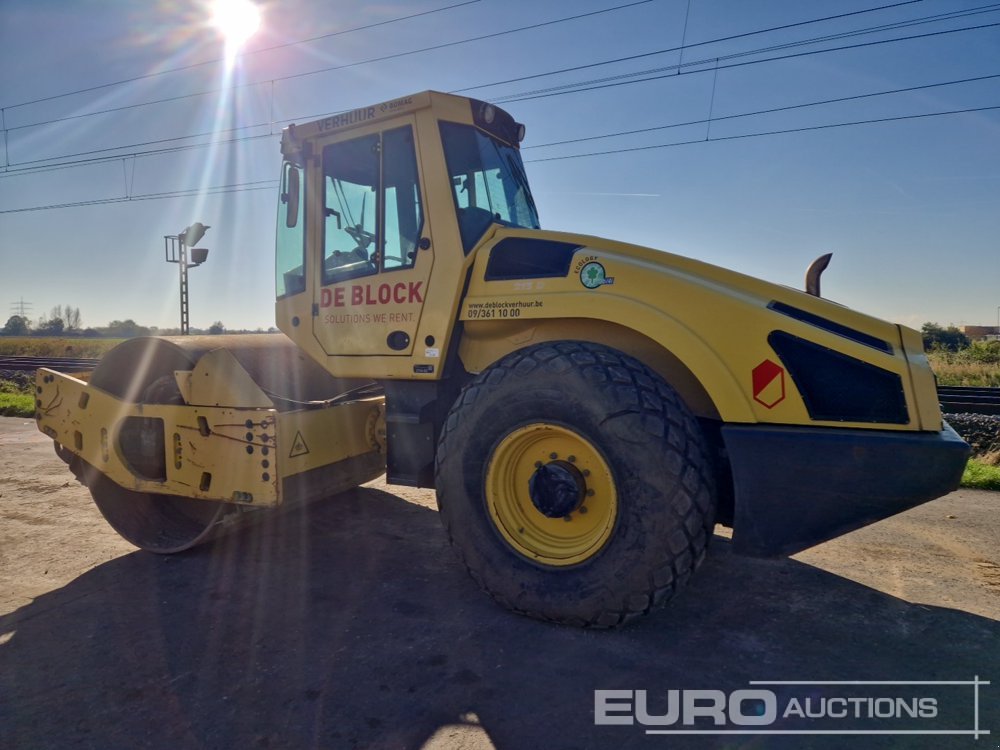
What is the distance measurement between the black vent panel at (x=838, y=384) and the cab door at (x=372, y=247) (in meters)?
2.03

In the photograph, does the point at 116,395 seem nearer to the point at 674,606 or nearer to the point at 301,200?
the point at 301,200

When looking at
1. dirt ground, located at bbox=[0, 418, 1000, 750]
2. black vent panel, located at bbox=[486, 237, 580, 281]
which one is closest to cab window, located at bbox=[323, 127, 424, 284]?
black vent panel, located at bbox=[486, 237, 580, 281]

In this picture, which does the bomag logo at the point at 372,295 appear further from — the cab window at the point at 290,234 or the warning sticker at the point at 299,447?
the warning sticker at the point at 299,447

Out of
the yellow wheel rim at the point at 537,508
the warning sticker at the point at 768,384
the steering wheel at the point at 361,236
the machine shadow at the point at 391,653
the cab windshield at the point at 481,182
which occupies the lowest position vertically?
the machine shadow at the point at 391,653

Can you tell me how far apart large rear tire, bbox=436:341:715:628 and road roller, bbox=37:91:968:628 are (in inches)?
0.4

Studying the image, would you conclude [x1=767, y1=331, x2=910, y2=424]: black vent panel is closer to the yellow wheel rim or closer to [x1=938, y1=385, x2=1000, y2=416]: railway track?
the yellow wheel rim

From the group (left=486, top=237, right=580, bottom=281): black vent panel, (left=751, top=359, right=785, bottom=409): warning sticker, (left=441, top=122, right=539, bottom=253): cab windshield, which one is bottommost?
(left=751, top=359, right=785, bottom=409): warning sticker

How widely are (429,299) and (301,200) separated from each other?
4.29ft

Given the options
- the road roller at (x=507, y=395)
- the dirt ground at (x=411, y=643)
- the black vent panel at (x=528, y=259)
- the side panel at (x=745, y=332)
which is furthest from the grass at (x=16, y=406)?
the side panel at (x=745, y=332)

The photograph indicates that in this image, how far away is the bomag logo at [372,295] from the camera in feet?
12.7

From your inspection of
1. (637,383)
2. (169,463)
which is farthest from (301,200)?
(637,383)

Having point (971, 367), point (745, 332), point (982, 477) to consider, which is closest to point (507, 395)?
point (745, 332)

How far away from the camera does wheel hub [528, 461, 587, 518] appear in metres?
3.11

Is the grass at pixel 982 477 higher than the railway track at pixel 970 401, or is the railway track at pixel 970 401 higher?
the railway track at pixel 970 401
